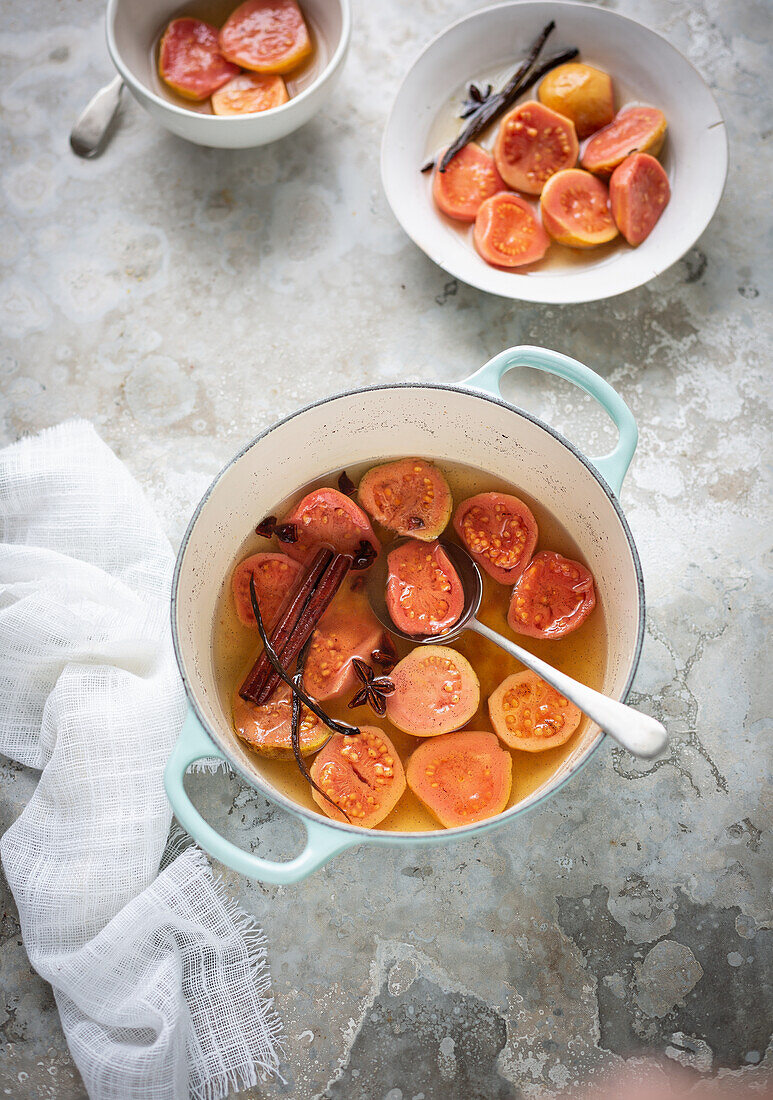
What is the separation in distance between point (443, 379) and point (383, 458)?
0.32 meters

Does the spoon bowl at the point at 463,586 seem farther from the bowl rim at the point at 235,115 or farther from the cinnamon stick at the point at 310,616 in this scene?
the bowl rim at the point at 235,115

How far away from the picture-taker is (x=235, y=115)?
1681mm

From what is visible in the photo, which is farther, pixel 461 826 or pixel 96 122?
pixel 96 122

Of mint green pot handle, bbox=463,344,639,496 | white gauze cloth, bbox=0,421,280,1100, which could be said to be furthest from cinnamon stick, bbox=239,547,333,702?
mint green pot handle, bbox=463,344,639,496

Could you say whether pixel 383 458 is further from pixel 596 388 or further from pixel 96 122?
pixel 96 122

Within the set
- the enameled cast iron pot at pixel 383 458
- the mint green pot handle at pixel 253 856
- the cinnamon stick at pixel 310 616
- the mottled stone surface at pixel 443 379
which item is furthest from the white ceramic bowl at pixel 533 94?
the mint green pot handle at pixel 253 856

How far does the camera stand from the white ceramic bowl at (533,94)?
→ 1.63 m

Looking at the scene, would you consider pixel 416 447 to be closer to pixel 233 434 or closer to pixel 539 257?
pixel 233 434

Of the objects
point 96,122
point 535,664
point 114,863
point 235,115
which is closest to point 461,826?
point 535,664

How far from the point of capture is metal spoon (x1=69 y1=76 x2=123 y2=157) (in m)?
1.81

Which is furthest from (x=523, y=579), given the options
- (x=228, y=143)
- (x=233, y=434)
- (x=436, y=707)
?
(x=228, y=143)

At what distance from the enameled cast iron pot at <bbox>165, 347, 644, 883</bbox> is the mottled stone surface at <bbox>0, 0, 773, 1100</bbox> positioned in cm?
30

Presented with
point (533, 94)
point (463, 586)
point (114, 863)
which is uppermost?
point (533, 94)

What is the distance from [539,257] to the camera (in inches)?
66.0
